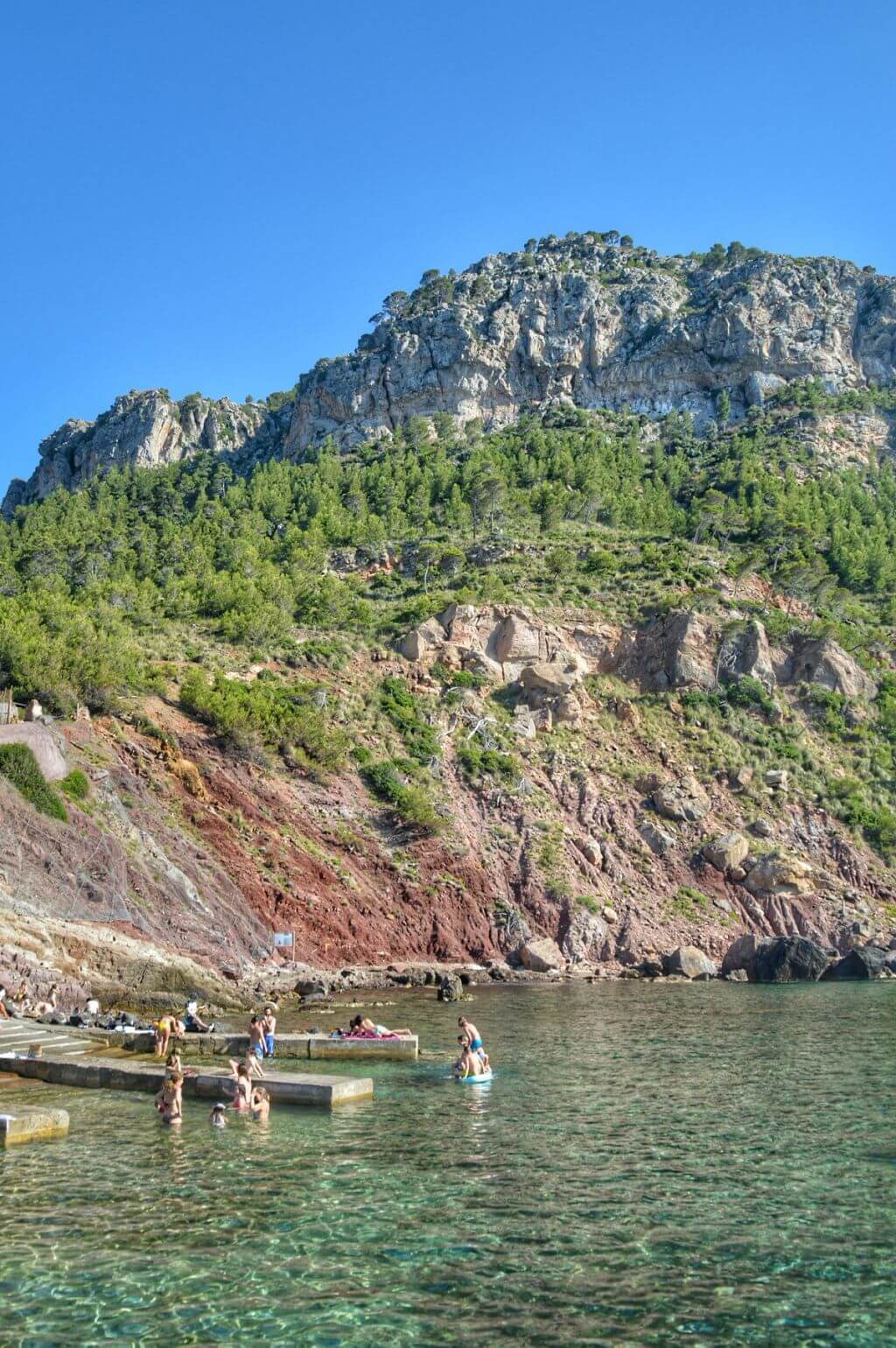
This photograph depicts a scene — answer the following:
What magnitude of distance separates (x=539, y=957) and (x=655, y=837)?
1375cm

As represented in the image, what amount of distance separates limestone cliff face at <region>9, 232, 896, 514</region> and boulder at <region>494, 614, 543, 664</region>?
7213 centimetres

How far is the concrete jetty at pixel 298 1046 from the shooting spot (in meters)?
26.4

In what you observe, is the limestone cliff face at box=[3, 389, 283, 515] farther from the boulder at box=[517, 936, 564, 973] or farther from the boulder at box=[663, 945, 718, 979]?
the boulder at box=[663, 945, 718, 979]

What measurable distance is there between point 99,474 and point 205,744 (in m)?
102

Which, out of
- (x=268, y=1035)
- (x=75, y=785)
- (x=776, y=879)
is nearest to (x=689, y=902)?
(x=776, y=879)

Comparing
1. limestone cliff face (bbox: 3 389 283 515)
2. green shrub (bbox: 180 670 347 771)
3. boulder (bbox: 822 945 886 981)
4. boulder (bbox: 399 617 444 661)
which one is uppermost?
limestone cliff face (bbox: 3 389 283 515)

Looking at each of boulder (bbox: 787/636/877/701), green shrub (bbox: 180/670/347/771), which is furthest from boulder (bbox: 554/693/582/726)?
boulder (bbox: 787/636/877/701)

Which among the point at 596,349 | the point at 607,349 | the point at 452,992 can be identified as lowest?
the point at 452,992

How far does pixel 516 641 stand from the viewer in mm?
71125

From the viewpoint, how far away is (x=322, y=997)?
38.4 m

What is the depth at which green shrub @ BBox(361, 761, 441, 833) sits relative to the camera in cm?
5550

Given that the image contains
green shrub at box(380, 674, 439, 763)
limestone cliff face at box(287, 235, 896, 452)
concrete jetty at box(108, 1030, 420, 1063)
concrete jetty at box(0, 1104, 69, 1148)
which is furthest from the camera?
limestone cliff face at box(287, 235, 896, 452)

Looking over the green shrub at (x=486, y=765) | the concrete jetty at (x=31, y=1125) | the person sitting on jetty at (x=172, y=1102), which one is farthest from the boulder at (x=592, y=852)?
the concrete jetty at (x=31, y=1125)

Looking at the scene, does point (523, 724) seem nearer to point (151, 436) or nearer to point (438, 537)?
point (438, 537)
